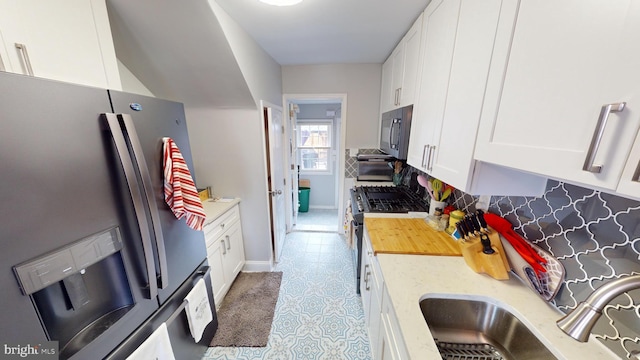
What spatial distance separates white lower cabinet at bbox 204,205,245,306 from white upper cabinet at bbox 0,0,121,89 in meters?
1.12

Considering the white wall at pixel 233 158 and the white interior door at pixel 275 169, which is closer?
the white wall at pixel 233 158

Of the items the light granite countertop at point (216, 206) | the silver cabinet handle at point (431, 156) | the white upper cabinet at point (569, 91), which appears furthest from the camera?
the light granite countertop at point (216, 206)

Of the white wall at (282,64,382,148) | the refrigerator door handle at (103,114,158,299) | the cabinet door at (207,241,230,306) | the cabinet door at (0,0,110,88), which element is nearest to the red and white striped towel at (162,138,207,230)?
the refrigerator door handle at (103,114,158,299)

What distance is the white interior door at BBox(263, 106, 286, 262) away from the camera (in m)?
2.21

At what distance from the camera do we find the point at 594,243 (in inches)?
29.1

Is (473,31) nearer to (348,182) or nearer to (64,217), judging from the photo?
(64,217)

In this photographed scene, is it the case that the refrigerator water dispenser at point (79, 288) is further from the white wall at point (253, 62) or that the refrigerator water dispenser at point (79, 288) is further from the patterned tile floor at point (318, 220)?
the patterned tile floor at point (318, 220)

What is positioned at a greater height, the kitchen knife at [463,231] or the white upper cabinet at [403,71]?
the white upper cabinet at [403,71]

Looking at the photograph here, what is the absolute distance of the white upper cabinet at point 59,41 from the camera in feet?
2.44

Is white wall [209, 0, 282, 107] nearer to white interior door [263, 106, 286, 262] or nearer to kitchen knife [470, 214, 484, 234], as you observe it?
white interior door [263, 106, 286, 262]

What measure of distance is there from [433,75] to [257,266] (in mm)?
2459

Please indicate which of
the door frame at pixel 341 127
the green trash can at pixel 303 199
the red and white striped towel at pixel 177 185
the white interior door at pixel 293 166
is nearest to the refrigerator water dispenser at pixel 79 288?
the red and white striped towel at pixel 177 185

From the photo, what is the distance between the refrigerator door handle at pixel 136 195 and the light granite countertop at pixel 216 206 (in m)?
0.75

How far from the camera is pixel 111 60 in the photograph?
43.1 inches
